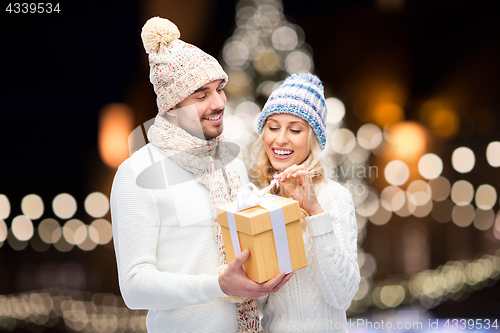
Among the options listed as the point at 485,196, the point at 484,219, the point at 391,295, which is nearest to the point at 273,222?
the point at 391,295

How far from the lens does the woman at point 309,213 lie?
139 cm

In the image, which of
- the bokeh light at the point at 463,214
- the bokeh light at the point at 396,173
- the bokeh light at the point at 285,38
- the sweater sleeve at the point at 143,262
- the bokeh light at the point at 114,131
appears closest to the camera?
the sweater sleeve at the point at 143,262

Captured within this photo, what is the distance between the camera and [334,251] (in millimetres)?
1381

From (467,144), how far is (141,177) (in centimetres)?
411

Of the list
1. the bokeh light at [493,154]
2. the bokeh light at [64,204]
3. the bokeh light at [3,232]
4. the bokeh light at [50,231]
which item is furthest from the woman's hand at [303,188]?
the bokeh light at [493,154]

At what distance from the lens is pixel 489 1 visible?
408cm

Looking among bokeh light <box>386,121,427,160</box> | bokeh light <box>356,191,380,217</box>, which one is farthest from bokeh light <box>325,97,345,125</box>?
bokeh light <box>356,191,380,217</box>

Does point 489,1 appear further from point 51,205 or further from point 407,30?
point 51,205

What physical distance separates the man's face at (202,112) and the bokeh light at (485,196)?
3972 millimetres

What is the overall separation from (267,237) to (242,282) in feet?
0.54

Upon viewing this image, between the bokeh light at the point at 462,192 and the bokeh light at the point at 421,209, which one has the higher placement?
the bokeh light at the point at 462,192

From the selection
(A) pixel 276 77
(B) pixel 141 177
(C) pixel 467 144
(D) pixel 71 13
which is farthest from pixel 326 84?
(B) pixel 141 177

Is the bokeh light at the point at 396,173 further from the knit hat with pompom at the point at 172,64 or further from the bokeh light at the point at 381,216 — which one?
the knit hat with pompom at the point at 172,64

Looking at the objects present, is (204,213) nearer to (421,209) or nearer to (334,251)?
(334,251)
